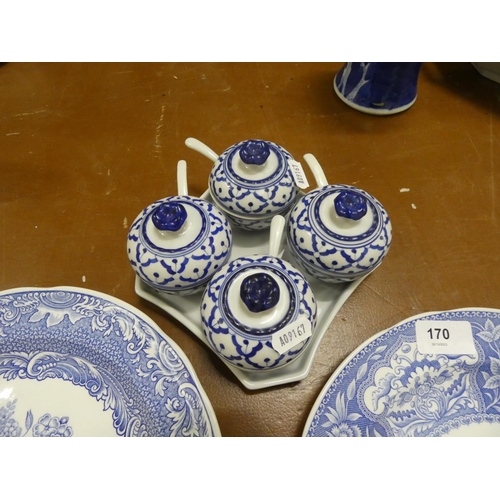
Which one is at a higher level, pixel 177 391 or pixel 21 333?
pixel 21 333

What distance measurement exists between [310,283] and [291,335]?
234mm

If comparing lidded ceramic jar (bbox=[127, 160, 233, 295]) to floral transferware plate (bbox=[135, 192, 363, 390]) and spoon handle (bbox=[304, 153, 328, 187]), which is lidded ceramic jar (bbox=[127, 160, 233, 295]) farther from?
spoon handle (bbox=[304, 153, 328, 187])

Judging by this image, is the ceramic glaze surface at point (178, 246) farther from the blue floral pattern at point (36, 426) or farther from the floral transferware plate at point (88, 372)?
the blue floral pattern at point (36, 426)

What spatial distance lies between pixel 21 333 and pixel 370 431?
780 millimetres

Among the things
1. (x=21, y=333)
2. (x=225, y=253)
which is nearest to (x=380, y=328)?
(x=225, y=253)

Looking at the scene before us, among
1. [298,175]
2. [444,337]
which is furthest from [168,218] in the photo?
[444,337]

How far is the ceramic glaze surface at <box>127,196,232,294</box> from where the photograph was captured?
0.74 metres

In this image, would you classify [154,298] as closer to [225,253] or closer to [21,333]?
[225,253]

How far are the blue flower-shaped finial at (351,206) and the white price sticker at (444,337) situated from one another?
0.30m

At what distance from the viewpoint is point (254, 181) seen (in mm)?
Answer: 823

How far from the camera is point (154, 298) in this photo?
0.85 metres

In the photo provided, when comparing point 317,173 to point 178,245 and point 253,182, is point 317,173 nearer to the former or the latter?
point 253,182

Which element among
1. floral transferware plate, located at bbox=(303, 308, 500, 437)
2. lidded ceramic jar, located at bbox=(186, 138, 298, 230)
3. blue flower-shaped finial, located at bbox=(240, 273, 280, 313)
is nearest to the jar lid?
lidded ceramic jar, located at bbox=(186, 138, 298, 230)

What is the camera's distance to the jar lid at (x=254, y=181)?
81 cm
